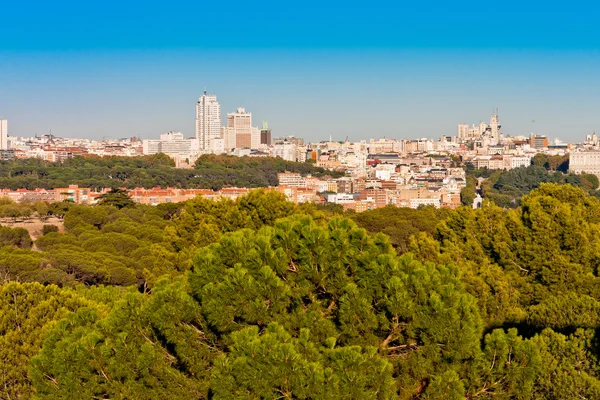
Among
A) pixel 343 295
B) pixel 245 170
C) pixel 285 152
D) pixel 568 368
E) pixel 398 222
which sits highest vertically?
pixel 343 295

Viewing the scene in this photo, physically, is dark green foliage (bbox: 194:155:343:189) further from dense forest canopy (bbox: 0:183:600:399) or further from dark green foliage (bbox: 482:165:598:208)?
dense forest canopy (bbox: 0:183:600:399)

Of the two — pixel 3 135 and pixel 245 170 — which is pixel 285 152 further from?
pixel 3 135

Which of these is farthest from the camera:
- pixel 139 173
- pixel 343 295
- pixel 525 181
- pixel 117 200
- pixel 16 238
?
pixel 525 181

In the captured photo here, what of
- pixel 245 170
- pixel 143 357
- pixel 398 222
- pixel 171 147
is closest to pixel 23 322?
pixel 143 357

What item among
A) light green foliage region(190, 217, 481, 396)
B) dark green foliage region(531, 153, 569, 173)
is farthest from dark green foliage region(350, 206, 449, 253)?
dark green foliage region(531, 153, 569, 173)

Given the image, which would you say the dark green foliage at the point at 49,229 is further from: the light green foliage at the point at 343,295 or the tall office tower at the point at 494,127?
the tall office tower at the point at 494,127
